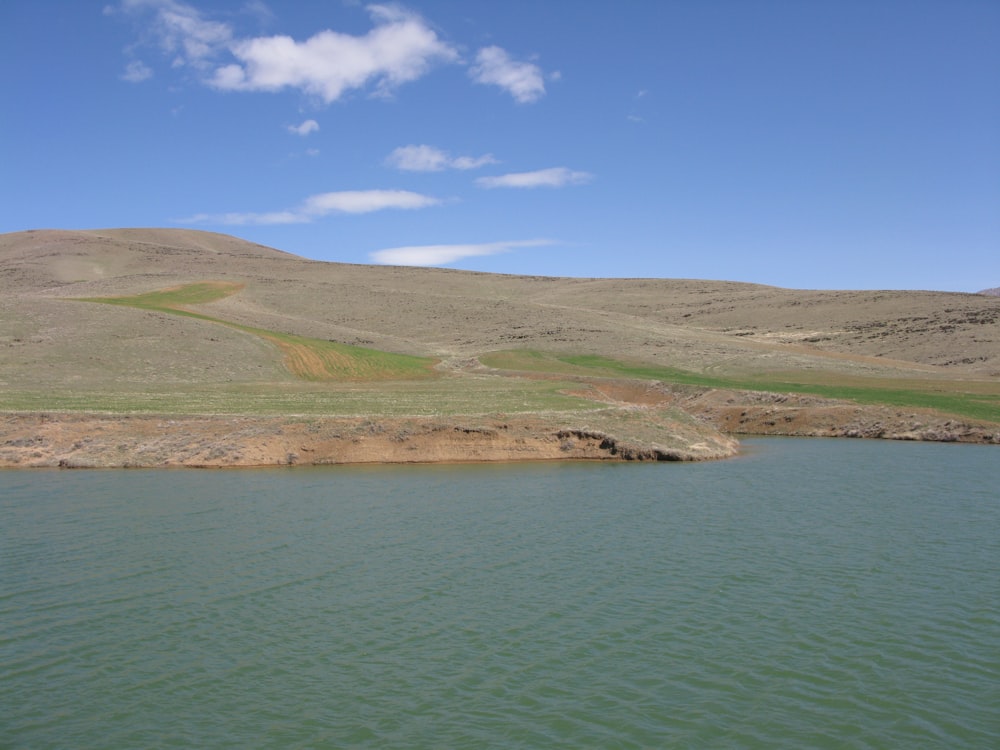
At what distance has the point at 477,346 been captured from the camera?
7156cm

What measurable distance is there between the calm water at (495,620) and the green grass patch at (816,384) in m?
21.7

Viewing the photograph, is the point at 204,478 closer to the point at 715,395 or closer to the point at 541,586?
the point at 541,586

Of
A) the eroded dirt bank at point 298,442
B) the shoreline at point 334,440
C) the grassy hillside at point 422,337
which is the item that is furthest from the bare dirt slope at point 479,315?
the eroded dirt bank at point 298,442

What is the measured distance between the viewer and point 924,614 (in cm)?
1333

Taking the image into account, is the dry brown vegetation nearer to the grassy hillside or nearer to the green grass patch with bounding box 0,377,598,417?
the green grass patch with bounding box 0,377,598,417

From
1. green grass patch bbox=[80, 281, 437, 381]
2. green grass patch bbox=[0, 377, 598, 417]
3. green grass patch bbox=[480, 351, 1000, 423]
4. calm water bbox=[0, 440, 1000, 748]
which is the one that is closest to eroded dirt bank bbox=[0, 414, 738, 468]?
green grass patch bbox=[0, 377, 598, 417]

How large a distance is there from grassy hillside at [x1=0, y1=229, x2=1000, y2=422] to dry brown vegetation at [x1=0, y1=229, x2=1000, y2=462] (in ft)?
0.88

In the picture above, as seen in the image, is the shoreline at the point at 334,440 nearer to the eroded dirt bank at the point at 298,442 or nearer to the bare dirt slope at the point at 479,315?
the eroded dirt bank at the point at 298,442

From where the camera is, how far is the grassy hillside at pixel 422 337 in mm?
40031

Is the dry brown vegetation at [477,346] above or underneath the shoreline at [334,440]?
above

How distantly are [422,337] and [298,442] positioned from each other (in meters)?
50.3

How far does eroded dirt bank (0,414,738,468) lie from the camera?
2768 centimetres

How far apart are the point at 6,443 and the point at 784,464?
91.5 feet

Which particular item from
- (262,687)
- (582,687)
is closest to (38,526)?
Answer: (262,687)
